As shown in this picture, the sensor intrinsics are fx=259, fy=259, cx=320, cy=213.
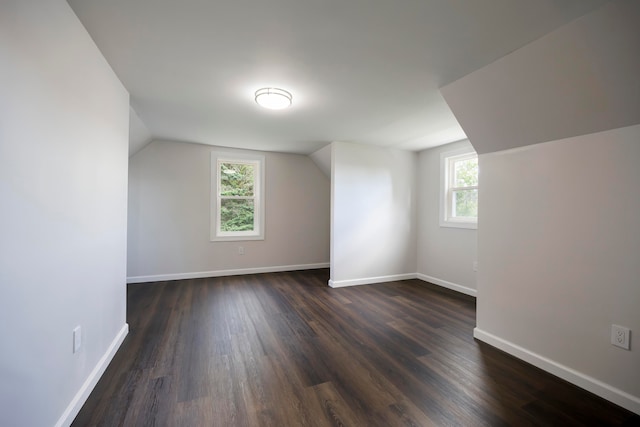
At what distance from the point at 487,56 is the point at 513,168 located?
97 cm

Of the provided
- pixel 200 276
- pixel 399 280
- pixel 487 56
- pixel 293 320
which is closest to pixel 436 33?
pixel 487 56

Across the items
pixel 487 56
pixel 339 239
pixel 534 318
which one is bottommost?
pixel 534 318

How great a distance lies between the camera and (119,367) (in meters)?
1.90

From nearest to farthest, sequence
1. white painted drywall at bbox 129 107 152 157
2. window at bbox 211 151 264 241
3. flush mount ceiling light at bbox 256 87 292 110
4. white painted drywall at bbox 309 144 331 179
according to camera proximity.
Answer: flush mount ceiling light at bbox 256 87 292 110 < white painted drywall at bbox 129 107 152 157 < white painted drywall at bbox 309 144 331 179 < window at bbox 211 151 264 241

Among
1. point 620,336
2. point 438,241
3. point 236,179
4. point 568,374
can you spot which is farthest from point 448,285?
point 236,179

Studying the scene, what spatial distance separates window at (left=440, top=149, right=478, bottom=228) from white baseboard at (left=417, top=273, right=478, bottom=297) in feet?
2.93

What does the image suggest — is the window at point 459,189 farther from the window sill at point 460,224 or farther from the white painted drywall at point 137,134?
the white painted drywall at point 137,134

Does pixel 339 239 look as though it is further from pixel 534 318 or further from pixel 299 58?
pixel 299 58

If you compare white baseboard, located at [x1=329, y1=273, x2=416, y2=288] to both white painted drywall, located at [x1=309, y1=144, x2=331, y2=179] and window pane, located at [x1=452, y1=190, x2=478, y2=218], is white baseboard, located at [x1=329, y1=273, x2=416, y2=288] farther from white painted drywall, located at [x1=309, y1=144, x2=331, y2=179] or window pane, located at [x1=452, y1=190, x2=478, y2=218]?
white painted drywall, located at [x1=309, y1=144, x2=331, y2=179]

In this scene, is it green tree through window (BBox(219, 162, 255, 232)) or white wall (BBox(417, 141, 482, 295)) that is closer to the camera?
white wall (BBox(417, 141, 482, 295))

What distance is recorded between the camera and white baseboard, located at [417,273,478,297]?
367cm

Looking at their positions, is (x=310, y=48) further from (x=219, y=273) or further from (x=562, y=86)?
(x=219, y=273)

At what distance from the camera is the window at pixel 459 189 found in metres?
3.68

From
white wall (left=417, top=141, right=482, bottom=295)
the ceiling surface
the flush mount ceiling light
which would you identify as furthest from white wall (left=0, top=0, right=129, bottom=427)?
white wall (left=417, top=141, right=482, bottom=295)
